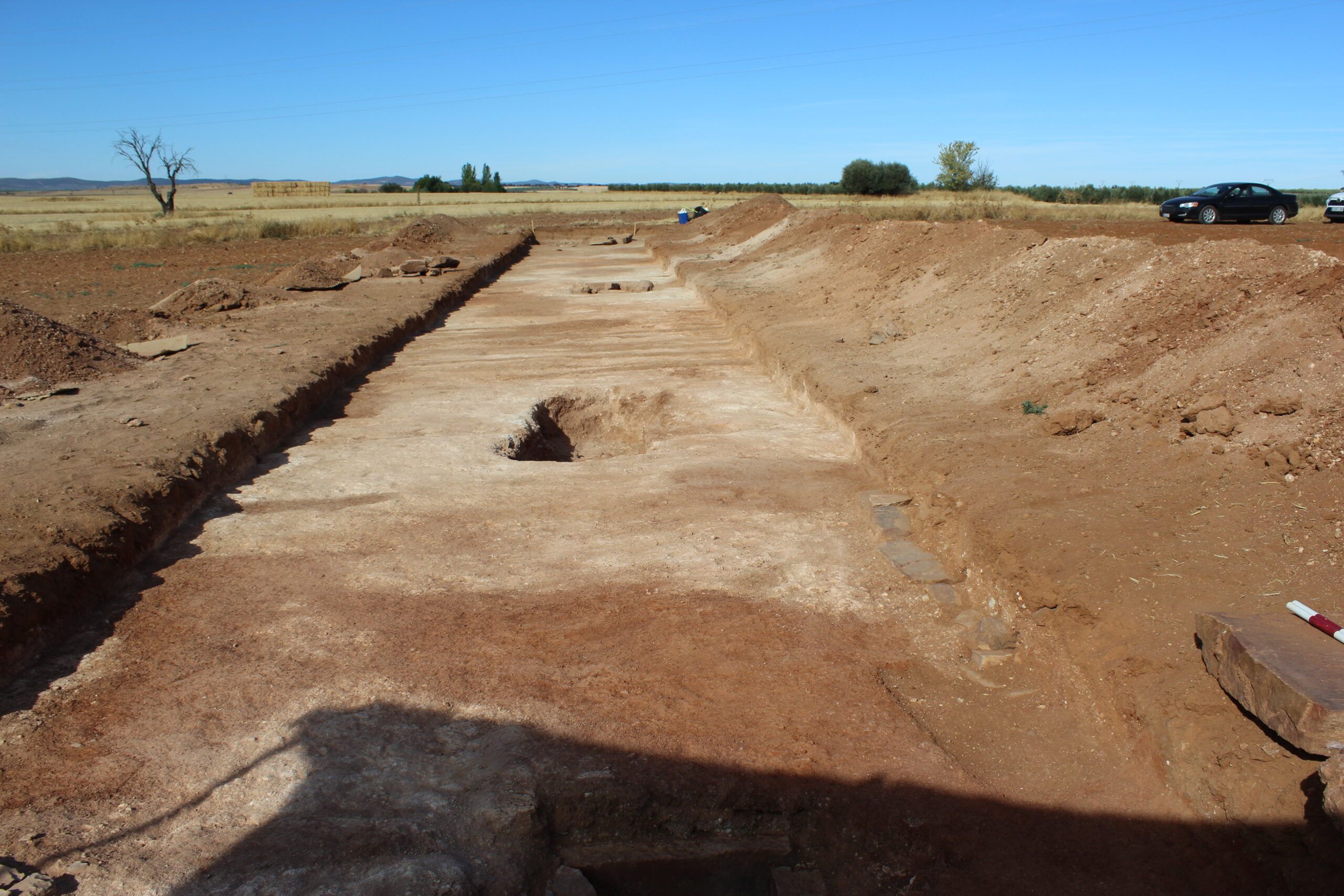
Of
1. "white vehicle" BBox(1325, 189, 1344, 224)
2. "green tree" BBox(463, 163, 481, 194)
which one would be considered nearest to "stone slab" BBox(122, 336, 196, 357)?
"white vehicle" BBox(1325, 189, 1344, 224)

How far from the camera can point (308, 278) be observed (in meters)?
16.7

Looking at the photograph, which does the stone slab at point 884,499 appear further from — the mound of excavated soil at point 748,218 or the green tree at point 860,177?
the green tree at point 860,177

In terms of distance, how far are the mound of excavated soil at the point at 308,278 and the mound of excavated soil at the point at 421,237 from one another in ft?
17.4

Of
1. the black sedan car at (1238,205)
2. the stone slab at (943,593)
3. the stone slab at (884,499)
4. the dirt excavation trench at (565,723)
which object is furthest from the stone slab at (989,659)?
the black sedan car at (1238,205)

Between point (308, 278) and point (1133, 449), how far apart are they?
602 inches

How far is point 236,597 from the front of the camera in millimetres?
4848

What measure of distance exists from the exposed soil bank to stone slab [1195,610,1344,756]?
17.4 ft

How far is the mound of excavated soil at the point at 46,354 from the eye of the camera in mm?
8852

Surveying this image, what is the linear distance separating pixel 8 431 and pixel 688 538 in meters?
5.69

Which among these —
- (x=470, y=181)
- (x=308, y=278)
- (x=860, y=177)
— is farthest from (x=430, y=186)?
(x=308, y=278)

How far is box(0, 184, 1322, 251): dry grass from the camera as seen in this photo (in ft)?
101

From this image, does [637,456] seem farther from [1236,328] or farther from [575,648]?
[1236,328]

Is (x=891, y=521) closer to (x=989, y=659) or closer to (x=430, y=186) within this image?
(x=989, y=659)

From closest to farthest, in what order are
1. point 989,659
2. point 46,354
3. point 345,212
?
1. point 989,659
2. point 46,354
3. point 345,212
